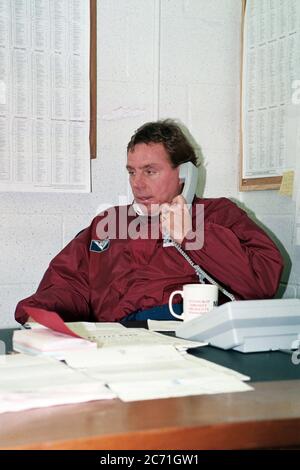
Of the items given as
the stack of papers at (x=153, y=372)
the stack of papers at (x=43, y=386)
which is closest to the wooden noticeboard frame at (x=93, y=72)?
the stack of papers at (x=153, y=372)

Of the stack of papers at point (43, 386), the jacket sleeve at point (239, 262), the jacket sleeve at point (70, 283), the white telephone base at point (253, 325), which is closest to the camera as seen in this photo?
the stack of papers at point (43, 386)

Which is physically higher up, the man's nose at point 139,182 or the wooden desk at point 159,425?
the man's nose at point 139,182

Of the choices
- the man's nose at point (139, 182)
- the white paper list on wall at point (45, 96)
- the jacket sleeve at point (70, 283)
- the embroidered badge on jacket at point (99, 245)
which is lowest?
the jacket sleeve at point (70, 283)

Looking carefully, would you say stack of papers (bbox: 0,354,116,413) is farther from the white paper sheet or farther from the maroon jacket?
the white paper sheet

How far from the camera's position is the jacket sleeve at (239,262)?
1689mm

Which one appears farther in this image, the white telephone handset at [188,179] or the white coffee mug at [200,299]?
the white telephone handset at [188,179]

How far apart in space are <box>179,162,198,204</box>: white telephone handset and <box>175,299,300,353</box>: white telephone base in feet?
Answer: 2.61

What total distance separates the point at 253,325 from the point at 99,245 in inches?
35.5

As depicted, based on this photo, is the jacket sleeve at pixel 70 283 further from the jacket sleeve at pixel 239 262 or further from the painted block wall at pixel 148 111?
the jacket sleeve at pixel 239 262

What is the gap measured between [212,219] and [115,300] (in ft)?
1.29

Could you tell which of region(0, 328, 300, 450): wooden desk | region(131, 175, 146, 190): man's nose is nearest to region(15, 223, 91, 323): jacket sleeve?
region(131, 175, 146, 190): man's nose

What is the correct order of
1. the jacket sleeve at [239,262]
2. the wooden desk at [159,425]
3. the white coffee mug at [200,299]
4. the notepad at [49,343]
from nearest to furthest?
the wooden desk at [159,425] → the notepad at [49,343] → the white coffee mug at [200,299] → the jacket sleeve at [239,262]

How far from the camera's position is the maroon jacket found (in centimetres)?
170

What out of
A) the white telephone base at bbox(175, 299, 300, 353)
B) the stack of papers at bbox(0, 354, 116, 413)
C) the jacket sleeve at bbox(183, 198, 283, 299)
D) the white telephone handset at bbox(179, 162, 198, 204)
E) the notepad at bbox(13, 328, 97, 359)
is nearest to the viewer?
the stack of papers at bbox(0, 354, 116, 413)
